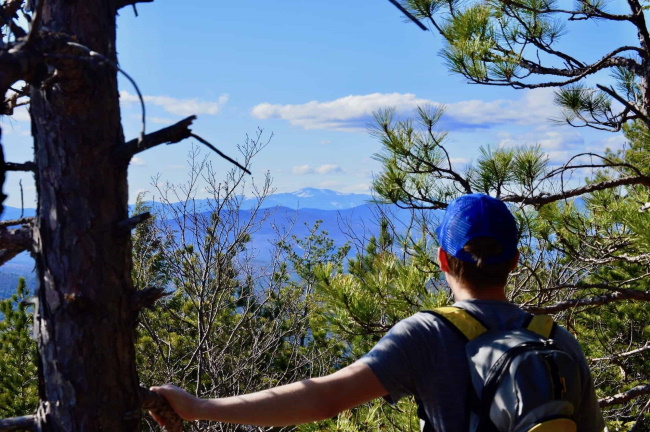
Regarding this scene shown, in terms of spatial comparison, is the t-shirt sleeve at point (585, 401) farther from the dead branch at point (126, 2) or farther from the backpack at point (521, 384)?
the dead branch at point (126, 2)

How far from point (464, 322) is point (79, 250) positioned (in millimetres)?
764

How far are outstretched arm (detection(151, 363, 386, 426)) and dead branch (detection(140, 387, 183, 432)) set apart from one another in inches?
1.3

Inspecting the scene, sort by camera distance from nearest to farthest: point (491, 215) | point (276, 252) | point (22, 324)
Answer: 1. point (491, 215)
2. point (276, 252)
3. point (22, 324)

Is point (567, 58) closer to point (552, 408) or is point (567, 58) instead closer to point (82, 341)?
point (552, 408)

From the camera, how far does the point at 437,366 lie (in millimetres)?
1255

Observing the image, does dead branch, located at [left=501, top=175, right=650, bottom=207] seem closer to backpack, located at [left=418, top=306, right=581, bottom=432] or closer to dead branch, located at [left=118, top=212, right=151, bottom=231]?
backpack, located at [left=418, top=306, right=581, bottom=432]

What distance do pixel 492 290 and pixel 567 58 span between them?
2.71m

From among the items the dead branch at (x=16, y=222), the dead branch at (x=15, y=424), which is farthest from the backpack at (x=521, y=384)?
the dead branch at (x=16, y=222)

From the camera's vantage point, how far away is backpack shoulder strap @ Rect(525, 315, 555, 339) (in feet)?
4.17

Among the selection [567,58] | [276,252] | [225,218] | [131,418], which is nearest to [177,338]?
[276,252]

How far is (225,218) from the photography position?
6.86 m

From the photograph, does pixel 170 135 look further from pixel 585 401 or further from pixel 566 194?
pixel 566 194

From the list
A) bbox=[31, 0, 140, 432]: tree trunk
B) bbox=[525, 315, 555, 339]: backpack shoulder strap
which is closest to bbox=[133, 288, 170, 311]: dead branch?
bbox=[31, 0, 140, 432]: tree trunk

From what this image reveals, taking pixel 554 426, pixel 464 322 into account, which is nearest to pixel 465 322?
pixel 464 322
